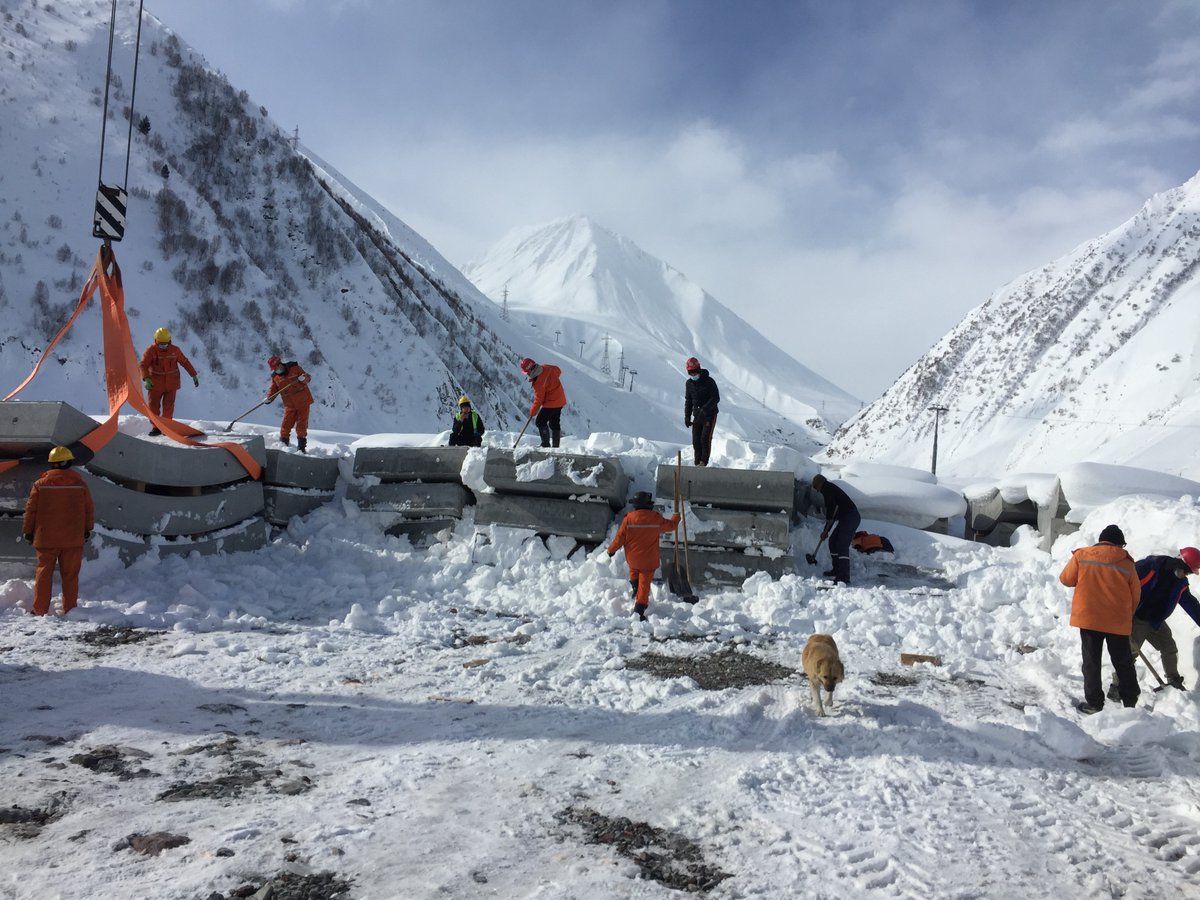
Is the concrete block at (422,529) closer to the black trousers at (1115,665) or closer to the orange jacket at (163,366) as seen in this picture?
the orange jacket at (163,366)

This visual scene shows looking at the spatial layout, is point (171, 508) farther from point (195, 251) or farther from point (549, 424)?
point (195, 251)

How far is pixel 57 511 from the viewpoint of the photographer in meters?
6.18

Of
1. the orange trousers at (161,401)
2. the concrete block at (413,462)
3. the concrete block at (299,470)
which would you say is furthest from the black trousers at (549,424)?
the orange trousers at (161,401)

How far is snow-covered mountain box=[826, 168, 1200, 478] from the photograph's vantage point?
33719mm

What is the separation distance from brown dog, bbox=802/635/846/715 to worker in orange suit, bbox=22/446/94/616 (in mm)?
5570

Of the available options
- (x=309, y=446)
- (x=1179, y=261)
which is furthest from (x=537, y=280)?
(x=309, y=446)

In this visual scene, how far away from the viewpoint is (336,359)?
85.1 feet

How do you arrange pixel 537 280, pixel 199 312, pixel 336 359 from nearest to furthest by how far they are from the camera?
1. pixel 199 312
2. pixel 336 359
3. pixel 537 280

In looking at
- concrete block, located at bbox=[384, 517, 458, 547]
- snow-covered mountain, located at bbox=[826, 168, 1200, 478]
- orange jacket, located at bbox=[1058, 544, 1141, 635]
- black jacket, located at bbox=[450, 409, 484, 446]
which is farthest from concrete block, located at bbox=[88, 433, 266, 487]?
snow-covered mountain, located at bbox=[826, 168, 1200, 478]

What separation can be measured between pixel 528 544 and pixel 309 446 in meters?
3.77

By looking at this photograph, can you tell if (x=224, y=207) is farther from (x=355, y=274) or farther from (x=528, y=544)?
(x=528, y=544)

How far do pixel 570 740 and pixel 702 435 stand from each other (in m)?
5.79

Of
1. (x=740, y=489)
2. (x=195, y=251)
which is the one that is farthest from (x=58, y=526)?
(x=195, y=251)

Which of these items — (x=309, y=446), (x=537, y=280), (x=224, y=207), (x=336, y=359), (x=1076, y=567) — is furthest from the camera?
(x=537, y=280)
